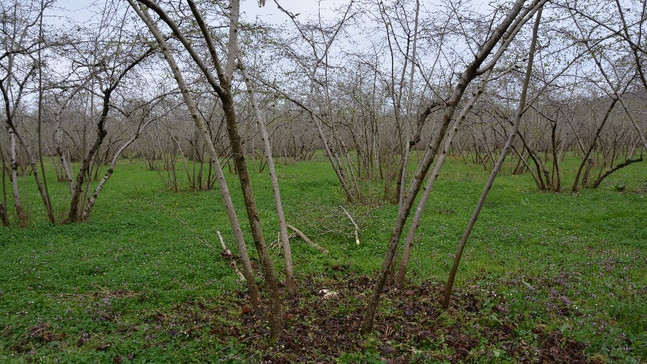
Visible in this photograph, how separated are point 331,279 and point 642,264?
4.10 metres

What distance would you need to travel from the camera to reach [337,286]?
17.0 ft

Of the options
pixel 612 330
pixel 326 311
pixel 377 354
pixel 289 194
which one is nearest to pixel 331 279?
pixel 326 311

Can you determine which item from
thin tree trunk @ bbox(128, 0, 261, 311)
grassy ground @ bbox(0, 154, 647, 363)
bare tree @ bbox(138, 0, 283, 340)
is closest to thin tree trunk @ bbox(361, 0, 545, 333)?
grassy ground @ bbox(0, 154, 647, 363)

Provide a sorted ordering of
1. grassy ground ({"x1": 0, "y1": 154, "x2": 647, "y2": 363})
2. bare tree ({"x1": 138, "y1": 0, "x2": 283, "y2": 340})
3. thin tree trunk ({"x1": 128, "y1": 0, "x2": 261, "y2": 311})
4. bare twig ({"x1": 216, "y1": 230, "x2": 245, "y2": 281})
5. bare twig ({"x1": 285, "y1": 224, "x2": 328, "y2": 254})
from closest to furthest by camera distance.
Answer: bare tree ({"x1": 138, "y1": 0, "x2": 283, "y2": 340}) → thin tree trunk ({"x1": 128, "y1": 0, "x2": 261, "y2": 311}) → grassy ground ({"x1": 0, "y1": 154, "x2": 647, "y2": 363}) → bare twig ({"x1": 216, "y1": 230, "x2": 245, "y2": 281}) → bare twig ({"x1": 285, "y1": 224, "x2": 328, "y2": 254})

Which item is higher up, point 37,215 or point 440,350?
point 37,215

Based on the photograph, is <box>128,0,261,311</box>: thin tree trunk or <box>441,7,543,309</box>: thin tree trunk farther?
<box>441,7,543,309</box>: thin tree trunk

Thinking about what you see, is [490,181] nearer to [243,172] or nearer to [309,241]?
[243,172]

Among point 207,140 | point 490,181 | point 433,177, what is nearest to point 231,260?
point 207,140

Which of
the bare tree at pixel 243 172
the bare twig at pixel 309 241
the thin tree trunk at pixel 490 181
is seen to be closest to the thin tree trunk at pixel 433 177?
the thin tree trunk at pixel 490 181

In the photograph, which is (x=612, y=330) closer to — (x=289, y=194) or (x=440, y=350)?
(x=440, y=350)

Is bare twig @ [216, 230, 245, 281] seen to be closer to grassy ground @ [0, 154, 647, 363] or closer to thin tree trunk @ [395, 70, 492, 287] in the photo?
grassy ground @ [0, 154, 647, 363]

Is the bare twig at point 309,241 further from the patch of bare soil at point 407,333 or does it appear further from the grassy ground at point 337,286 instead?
the patch of bare soil at point 407,333

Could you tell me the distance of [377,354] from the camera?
11.3 ft

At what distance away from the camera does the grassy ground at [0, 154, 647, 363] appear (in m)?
3.56
